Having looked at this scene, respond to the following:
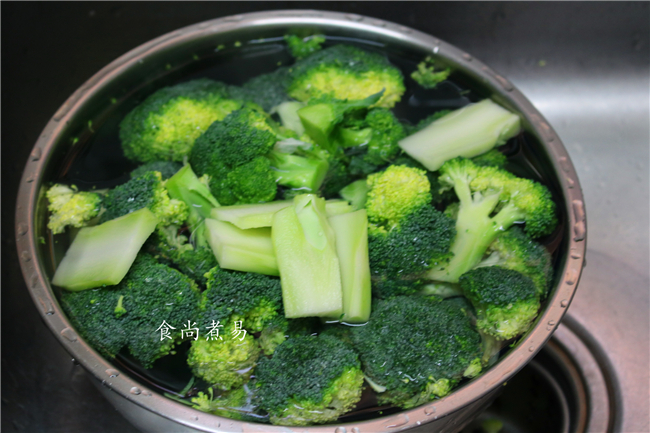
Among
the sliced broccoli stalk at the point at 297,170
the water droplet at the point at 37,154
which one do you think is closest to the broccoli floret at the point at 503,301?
the sliced broccoli stalk at the point at 297,170

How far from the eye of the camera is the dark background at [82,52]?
1.28 m

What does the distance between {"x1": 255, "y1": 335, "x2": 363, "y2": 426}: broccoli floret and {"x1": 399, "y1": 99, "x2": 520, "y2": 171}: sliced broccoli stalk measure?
18.1 inches

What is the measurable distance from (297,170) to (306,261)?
0.77 feet

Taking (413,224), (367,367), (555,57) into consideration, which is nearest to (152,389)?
(367,367)

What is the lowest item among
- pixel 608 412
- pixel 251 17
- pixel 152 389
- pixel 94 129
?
pixel 608 412

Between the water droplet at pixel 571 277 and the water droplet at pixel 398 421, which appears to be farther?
the water droplet at pixel 571 277

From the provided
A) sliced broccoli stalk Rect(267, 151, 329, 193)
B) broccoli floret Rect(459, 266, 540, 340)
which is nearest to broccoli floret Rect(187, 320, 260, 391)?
sliced broccoli stalk Rect(267, 151, 329, 193)

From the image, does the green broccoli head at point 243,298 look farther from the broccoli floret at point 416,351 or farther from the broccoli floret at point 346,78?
the broccoli floret at point 346,78

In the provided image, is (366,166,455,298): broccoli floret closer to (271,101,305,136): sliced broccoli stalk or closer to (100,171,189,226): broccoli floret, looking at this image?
(271,101,305,136): sliced broccoli stalk

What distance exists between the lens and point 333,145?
1.10 metres

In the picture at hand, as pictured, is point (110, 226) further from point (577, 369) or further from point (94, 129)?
point (577, 369)

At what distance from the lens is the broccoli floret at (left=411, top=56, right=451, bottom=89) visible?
124 centimetres

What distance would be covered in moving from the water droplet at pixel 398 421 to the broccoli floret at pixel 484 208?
29cm

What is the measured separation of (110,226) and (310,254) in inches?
15.4
